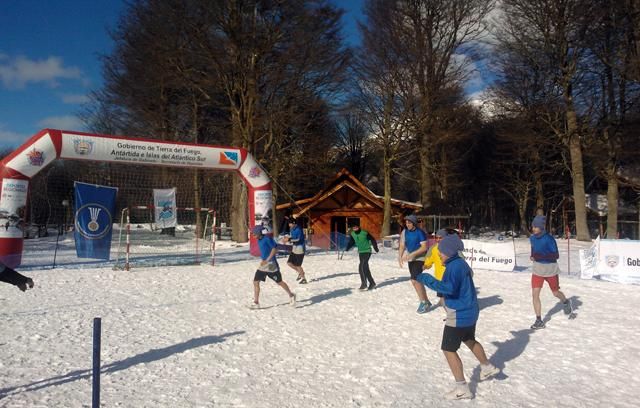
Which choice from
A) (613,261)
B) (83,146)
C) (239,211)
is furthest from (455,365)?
(239,211)

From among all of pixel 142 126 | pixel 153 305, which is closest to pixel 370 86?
pixel 142 126

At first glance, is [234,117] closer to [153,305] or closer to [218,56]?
[218,56]

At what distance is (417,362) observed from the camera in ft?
22.6

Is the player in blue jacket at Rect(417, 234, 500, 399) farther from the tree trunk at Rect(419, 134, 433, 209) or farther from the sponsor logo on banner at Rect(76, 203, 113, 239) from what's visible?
the tree trunk at Rect(419, 134, 433, 209)

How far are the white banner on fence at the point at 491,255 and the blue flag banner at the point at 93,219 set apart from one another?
11636mm

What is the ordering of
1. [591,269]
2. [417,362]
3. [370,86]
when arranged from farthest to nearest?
1. [370,86]
2. [591,269]
3. [417,362]

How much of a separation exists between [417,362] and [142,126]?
26.9 metres

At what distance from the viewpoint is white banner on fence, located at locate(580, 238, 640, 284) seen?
1407 cm

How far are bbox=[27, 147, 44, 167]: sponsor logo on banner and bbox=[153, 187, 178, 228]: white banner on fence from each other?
345 cm

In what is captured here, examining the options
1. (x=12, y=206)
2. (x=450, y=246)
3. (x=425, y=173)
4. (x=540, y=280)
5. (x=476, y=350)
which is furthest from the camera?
(x=425, y=173)

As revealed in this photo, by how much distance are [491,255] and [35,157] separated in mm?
14361

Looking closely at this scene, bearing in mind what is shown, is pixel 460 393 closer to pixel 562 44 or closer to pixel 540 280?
pixel 540 280

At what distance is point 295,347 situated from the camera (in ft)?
24.7

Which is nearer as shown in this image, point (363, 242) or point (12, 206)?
point (363, 242)
